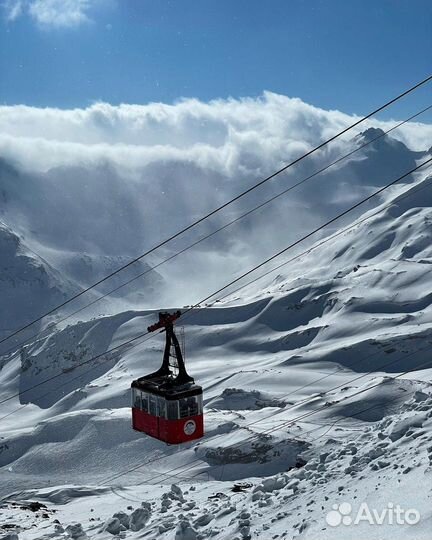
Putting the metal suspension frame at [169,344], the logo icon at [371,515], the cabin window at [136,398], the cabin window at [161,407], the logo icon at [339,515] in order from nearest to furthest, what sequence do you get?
the logo icon at [371,515], the logo icon at [339,515], the metal suspension frame at [169,344], the cabin window at [161,407], the cabin window at [136,398]

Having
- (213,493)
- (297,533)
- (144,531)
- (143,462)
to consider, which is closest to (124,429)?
(143,462)

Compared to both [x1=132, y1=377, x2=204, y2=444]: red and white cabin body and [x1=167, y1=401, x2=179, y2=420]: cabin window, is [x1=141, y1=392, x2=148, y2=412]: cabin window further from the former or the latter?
[x1=167, y1=401, x2=179, y2=420]: cabin window

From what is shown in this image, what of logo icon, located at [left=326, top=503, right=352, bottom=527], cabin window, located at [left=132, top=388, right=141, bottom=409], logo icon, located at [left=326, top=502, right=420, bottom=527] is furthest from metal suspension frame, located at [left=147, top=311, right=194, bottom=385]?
logo icon, located at [left=326, top=502, right=420, bottom=527]

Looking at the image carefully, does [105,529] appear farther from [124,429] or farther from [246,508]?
[124,429]

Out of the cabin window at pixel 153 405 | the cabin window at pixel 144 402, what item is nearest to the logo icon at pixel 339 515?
the cabin window at pixel 153 405

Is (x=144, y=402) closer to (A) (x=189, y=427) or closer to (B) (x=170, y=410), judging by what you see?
(B) (x=170, y=410)

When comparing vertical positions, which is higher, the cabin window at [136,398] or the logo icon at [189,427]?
the cabin window at [136,398]

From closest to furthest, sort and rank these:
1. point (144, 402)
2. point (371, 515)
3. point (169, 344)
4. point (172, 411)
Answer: point (371, 515) → point (169, 344) → point (172, 411) → point (144, 402)

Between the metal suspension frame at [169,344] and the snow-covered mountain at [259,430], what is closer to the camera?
the metal suspension frame at [169,344]

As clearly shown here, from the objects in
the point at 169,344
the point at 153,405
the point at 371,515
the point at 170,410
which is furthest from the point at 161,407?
the point at 371,515

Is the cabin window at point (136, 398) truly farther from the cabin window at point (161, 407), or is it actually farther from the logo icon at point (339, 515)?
the logo icon at point (339, 515)

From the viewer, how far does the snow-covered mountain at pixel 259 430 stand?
2469 cm

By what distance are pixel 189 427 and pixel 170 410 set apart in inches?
39.3

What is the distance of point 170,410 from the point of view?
25.9m
